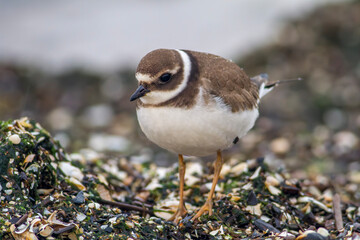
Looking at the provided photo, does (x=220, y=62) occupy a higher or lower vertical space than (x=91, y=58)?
higher

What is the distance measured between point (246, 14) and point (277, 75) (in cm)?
311

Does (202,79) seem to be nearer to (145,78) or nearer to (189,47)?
(145,78)

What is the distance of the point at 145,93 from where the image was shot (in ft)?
13.1

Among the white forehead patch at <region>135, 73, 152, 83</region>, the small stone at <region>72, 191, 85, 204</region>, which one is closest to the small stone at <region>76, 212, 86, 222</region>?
the small stone at <region>72, 191, 85, 204</region>

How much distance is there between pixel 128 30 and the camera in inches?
457

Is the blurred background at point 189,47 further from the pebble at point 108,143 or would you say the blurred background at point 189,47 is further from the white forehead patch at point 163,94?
the white forehead patch at point 163,94

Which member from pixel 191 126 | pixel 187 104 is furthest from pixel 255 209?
pixel 187 104

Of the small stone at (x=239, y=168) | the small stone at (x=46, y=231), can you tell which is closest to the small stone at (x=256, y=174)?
the small stone at (x=239, y=168)

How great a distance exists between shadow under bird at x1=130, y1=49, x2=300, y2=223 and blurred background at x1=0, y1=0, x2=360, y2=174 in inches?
104

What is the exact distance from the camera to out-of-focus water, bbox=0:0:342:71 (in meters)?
10.6

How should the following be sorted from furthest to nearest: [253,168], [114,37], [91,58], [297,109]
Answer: [114,37], [91,58], [297,109], [253,168]

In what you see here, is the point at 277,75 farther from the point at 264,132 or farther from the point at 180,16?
the point at 180,16

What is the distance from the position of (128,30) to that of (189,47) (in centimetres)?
176

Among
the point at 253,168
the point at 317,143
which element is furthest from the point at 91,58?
the point at 253,168
